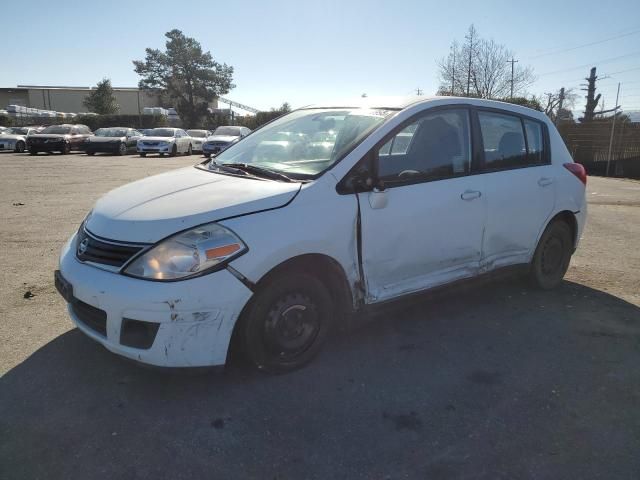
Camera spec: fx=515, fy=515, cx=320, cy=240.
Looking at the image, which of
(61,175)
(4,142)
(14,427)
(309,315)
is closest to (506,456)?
(309,315)

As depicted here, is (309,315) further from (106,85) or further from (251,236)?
(106,85)

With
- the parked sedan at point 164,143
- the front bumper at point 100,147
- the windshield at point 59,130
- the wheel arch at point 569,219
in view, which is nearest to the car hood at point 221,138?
the parked sedan at point 164,143

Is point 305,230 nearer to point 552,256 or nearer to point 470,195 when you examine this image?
point 470,195

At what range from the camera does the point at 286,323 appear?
3.11m

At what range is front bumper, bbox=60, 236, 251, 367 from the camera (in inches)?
106

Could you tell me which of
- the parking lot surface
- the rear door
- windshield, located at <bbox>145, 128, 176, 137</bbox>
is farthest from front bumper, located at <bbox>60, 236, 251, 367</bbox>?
windshield, located at <bbox>145, 128, 176, 137</bbox>

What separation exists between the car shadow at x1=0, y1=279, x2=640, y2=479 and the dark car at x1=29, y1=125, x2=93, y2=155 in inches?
1011

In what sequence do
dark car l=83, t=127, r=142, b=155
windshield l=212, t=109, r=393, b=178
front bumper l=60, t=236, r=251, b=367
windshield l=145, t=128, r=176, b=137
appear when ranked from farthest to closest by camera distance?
dark car l=83, t=127, r=142, b=155
windshield l=145, t=128, r=176, b=137
windshield l=212, t=109, r=393, b=178
front bumper l=60, t=236, r=251, b=367

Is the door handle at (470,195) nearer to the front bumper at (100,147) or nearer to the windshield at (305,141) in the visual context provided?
the windshield at (305,141)

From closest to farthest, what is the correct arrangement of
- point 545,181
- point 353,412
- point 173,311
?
1. point 173,311
2. point 353,412
3. point 545,181

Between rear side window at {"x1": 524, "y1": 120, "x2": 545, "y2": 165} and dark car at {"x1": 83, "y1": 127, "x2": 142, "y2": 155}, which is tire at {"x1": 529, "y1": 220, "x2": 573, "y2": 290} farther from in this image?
dark car at {"x1": 83, "y1": 127, "x2": 142, "y2": 155}

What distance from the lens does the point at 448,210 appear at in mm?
3760

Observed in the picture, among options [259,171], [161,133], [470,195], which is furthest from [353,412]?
[161,133]

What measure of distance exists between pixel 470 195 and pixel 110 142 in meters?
25.9
